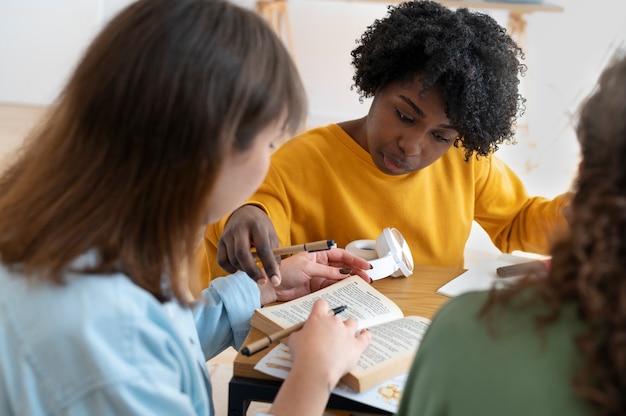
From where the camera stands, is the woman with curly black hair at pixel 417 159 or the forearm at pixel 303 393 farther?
the woman with curly black hair at pixel 417 159

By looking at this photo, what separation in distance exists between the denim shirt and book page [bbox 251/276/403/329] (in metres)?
0.32

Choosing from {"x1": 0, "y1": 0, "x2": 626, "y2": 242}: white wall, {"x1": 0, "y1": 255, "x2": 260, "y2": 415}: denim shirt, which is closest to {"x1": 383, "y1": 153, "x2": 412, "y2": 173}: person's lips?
{"x1": 0, "y1": 255, "x2": 260, "y2": 415}: denim shirt

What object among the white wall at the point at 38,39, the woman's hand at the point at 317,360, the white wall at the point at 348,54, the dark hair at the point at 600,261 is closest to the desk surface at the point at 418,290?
the woman's hand at the point at 317,360

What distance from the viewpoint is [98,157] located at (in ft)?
2.26

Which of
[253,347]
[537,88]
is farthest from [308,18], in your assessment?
[253,347]

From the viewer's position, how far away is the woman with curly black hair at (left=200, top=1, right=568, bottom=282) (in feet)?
4.33

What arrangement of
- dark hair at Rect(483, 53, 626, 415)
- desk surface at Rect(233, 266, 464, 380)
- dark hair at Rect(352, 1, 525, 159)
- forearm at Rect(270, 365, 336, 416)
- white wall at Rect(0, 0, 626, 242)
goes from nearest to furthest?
1. dark hair at Rect(483, 53, 626, 415)
2. forearm at Rect(270, 365, 336, 416)
3. desk surface at Rect(233, 266, 464, 380)
4. dark hair at Rect(352, 1, 525, 159)
5. white wall at Rect(0, 0, 626, 242)

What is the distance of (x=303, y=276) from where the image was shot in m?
1.16

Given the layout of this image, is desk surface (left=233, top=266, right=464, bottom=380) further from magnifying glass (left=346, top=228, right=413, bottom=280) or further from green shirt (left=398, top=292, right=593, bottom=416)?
green shirt (left=398, top=292, right=593, bottom=416)

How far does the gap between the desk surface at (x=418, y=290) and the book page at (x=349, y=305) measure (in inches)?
1.5

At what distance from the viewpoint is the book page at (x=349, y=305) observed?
1.02 m

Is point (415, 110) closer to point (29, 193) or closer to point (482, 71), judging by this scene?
point (482, 71)

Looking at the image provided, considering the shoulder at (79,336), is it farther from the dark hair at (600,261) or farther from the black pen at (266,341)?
→ the dark hair at (600,261)

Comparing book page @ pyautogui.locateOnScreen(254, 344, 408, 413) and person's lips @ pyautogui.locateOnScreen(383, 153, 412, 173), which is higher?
person's lips @ pyautogui.locateOnScreen(383, 153, 412, 173)
